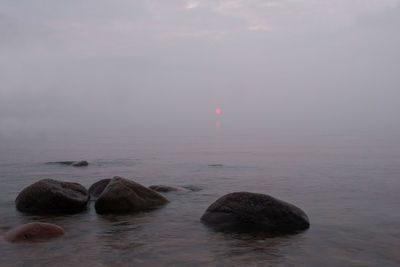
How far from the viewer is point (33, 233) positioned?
325 inches

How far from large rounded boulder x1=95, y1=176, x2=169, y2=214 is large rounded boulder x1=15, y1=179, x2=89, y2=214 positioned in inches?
28.5

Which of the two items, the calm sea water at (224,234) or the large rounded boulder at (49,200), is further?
the large rounded boulder at (49,200)

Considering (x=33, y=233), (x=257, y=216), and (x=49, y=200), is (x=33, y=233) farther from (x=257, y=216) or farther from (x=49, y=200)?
(x=257, y=216)

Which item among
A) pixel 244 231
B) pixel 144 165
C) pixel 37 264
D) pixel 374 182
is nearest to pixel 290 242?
pixel 244 231

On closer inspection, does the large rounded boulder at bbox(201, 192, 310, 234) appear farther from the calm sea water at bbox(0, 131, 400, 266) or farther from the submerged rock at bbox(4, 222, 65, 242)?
the submerged rock at bbox(4, 222, 65, 242)

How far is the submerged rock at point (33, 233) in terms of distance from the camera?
812 cm

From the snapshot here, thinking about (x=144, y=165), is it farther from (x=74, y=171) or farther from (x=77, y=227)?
(x=77, y=227)

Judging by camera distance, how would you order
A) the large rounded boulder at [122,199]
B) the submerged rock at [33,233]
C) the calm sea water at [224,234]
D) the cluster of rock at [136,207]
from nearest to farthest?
the calm sea water at [224,234] < the submerged rock at [33,233] < the cluster of rock at [136,207] < the large rounded boulder at [122,199]

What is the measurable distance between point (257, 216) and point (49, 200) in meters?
6.29

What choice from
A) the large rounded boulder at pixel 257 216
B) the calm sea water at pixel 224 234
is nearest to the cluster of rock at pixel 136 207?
the large rounded boulder at pixel 257 216

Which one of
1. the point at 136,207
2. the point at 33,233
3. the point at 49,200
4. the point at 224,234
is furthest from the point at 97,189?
the point at 224,234

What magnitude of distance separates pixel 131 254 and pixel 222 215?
9.83ft

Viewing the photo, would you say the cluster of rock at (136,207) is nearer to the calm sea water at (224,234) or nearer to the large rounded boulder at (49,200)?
the large rounded boulder at (49,200)

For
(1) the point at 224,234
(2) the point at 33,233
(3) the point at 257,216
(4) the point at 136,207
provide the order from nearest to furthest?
1. (2) the point at 33,233
2. (1) the point at 224,234
3. (3) the point at 257,216
4. (4) the point at 136,207
